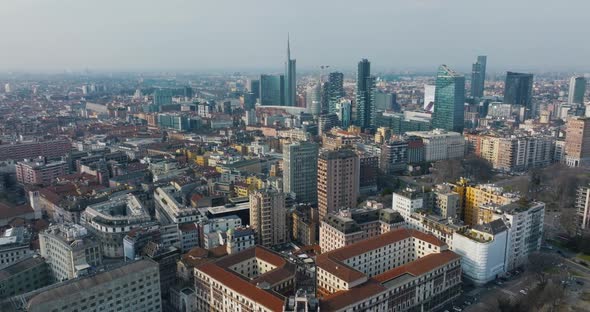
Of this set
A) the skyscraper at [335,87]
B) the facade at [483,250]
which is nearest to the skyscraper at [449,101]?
the skyscraper at [335,87]

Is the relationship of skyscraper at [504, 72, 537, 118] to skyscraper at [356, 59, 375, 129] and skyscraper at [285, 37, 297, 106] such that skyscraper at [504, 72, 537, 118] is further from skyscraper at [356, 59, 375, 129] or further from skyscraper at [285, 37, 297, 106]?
skyscraper at [285, 37, 297, 106]

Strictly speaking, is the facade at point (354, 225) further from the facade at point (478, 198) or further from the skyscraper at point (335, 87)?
the skyscraper at point (335, 87)

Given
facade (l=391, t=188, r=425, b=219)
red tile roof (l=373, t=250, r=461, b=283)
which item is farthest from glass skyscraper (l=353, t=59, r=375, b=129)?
red tile roof (l=373, t=250, r=461, b=283)

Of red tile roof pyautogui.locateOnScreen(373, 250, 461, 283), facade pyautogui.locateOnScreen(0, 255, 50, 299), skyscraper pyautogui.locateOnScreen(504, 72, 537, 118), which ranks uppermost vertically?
skyscraper pyautogui.locateOnScreen(504, 72, 537, 118)

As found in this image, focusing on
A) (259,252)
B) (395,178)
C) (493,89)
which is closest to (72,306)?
(259,252)

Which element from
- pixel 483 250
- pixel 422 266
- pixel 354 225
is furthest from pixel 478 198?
pixel 422 266

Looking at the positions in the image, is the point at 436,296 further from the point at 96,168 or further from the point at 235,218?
the point at 96,168
